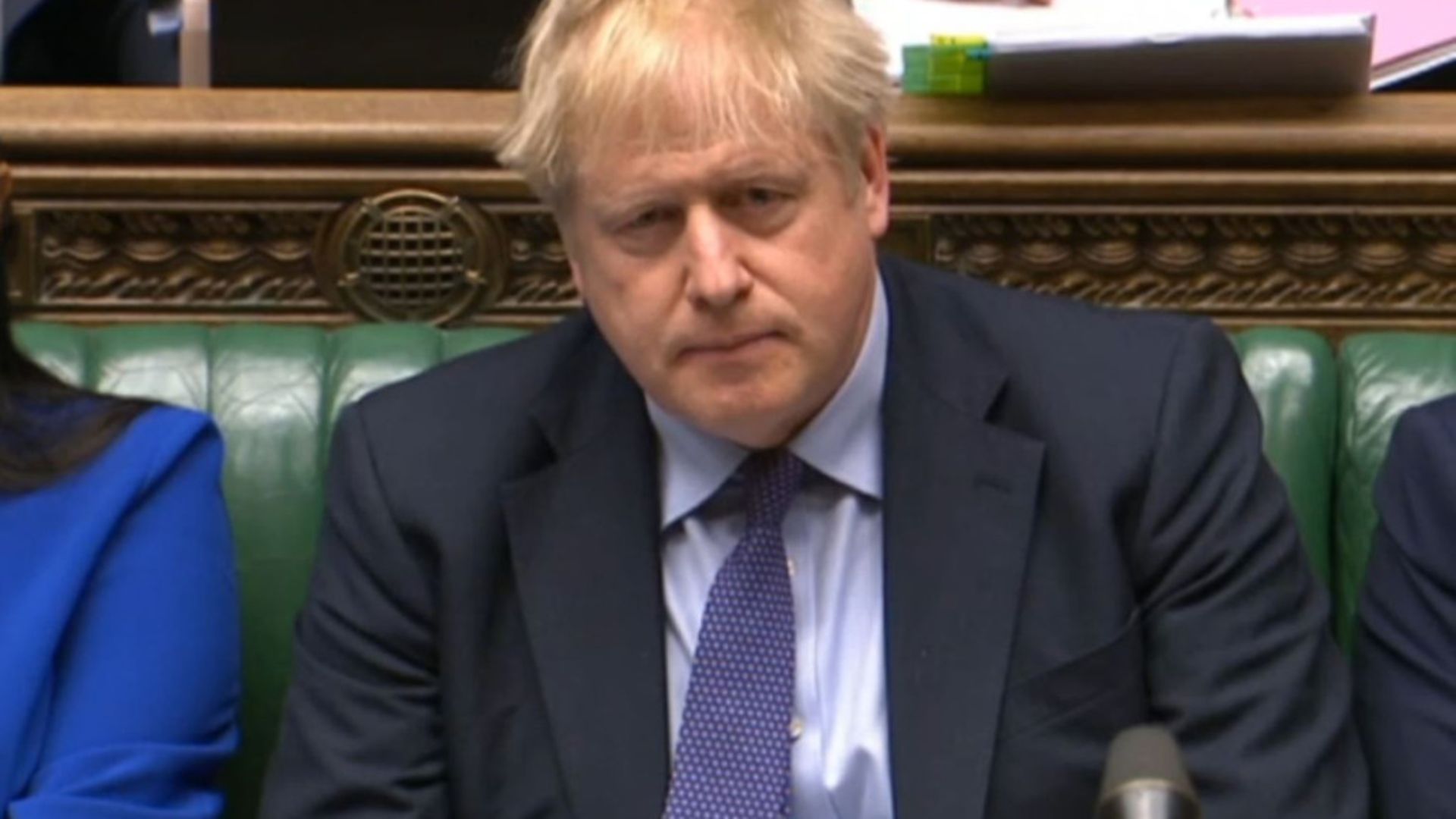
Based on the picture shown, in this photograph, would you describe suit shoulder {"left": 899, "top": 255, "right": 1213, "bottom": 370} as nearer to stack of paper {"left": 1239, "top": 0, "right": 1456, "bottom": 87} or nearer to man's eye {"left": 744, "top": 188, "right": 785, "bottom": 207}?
man's eye {"left": 744, "top": 188, "right": 785, "bottom": 207}

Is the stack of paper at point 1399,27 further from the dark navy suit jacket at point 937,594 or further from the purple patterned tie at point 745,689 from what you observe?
the purple patterned tie at point 745,689

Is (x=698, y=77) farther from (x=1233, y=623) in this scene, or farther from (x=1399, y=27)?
(x=1399, y=27)

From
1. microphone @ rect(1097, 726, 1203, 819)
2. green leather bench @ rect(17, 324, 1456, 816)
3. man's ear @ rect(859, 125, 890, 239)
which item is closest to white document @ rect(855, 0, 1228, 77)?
green leather bench @ rect(17, 324, 1456, 816)

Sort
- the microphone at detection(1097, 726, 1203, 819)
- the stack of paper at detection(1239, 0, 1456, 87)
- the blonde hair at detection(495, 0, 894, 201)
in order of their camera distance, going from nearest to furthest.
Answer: the microphone at detection(1097, 726, 1203, 819), the blonde hair at detection(495, 0, 894, 201), the stack of paper at detection(1239, 0, 1456, 87)

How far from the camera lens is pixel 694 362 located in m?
1.89

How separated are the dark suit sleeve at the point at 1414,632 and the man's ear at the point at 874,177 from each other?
0.43 metres

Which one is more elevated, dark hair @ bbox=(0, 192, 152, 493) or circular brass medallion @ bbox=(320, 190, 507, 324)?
circular brass medallion @ bbox=(320, 190, 507, 324)

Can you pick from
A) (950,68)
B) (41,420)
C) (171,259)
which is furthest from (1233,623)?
(171,259)

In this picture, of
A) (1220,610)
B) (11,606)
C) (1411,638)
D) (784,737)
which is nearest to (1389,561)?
(1411,638)

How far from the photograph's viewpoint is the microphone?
43.1 inches

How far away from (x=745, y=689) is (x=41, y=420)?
64 centimetres

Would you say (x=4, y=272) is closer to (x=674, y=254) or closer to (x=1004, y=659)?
(x=674, y=254)

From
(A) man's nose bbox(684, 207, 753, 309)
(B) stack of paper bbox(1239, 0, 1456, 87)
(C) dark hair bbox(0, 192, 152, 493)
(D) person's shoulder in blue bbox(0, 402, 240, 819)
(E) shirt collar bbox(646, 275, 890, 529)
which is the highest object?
(B) stack of paper bbox(1239, 0, 1456, 87)

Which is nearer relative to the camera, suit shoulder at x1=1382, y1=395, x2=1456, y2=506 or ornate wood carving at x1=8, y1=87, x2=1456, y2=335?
suit shoulder at x1=1382, y1=395, x2=1456, y2=506
